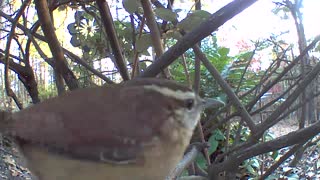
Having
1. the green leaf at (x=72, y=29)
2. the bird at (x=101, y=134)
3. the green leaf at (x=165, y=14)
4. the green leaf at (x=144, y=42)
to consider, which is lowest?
the bird at (x=101, y=134)

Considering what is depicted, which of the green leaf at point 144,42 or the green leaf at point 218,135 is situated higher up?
the green leaf at point 144,42

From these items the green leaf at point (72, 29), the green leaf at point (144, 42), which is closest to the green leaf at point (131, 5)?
the green leaf at point (144, 42)

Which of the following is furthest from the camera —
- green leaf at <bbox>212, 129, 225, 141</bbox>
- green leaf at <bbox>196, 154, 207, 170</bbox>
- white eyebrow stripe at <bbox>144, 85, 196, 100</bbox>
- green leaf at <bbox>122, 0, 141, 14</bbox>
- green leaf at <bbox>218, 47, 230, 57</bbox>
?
green leaf at <bbox>218, 47, 230, 57</bbox>

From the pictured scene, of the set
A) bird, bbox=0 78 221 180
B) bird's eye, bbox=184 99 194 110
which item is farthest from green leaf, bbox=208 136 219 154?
bird, bbox=0 78 221 180

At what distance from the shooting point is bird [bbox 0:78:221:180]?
609 mm

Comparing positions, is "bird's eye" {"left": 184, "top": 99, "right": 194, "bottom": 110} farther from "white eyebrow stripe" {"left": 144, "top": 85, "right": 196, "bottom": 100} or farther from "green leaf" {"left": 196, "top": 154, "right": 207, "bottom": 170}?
"green leaf" {"left": 196, "top": 154, "right": 207, "bottom": 170}

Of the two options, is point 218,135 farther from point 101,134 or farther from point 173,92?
point 101,134

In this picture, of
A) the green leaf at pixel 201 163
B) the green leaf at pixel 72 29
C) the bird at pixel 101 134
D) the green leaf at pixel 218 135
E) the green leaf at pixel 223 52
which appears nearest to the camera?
the bird at pixel 101 134

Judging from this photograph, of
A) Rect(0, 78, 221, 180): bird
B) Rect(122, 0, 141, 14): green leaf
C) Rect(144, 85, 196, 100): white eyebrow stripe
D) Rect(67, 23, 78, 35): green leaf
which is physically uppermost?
Rect(67, 23, 78, 35): green leaf

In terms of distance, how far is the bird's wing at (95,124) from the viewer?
2.01ft

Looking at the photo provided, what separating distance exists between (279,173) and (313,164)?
544mm

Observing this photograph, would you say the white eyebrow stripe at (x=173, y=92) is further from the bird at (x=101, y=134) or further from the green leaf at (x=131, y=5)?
the green leaf at (x=131, y=5)

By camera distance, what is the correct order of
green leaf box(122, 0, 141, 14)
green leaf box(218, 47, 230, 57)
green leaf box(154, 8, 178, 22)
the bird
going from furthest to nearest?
1. green leaf box(218, 47, 230, 57)
2. green leaf box(122, 0, 141, 14)
3. green leaf box(154, 8, 178, 22)
4. the bird

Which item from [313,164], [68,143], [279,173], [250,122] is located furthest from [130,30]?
[313,164]
